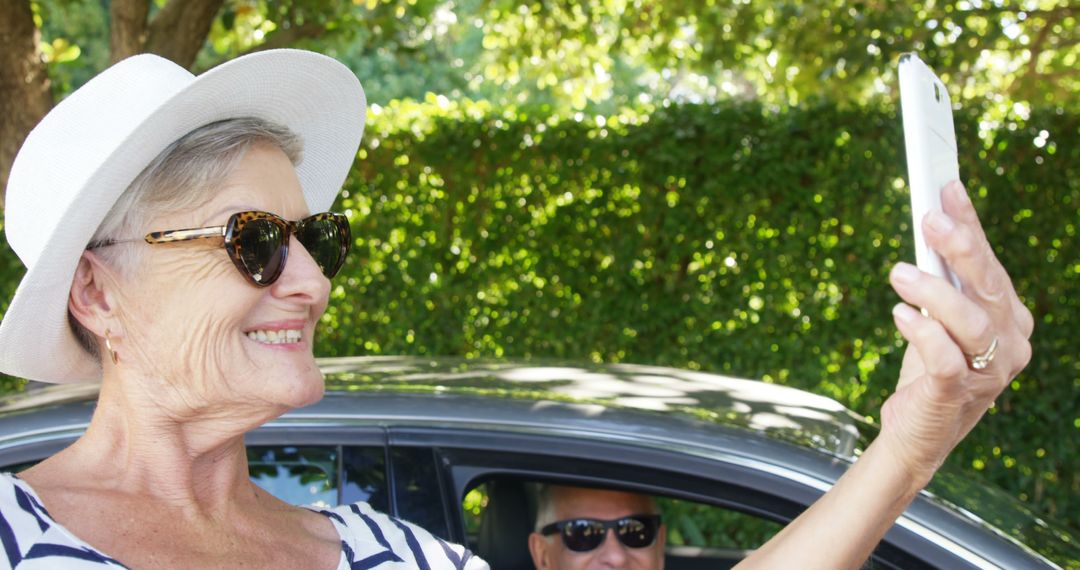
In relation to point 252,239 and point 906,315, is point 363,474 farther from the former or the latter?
point 906,315

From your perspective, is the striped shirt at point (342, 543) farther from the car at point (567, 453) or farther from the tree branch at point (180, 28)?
the tree branch at point (180, 28)

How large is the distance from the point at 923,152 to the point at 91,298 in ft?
3.68

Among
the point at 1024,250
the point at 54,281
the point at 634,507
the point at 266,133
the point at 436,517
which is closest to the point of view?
the point at 54,281

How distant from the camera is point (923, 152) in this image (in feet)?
3.78

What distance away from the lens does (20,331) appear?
60.8 inches

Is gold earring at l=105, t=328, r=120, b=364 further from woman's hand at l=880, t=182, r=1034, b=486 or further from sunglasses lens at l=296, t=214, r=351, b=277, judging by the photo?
woman's hand at l=880, t=182, r=1034, b=486

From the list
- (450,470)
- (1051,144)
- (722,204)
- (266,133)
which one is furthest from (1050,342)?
(266,133)

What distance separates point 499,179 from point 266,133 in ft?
13.9

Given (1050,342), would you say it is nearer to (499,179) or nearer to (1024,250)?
(1024,250)

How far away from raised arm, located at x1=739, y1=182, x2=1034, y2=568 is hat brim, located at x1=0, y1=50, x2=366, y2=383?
3.07 feet

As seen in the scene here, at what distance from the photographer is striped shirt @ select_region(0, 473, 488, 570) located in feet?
4.39

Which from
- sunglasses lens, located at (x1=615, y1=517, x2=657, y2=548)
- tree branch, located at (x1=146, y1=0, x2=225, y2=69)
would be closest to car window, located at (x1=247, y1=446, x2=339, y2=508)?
sunglasses lens, located at (x1=615, y1=517, x2=657, y2=548)

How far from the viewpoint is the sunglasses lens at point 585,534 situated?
2.46m

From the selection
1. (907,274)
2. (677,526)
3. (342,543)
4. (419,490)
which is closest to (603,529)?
(419,490)
